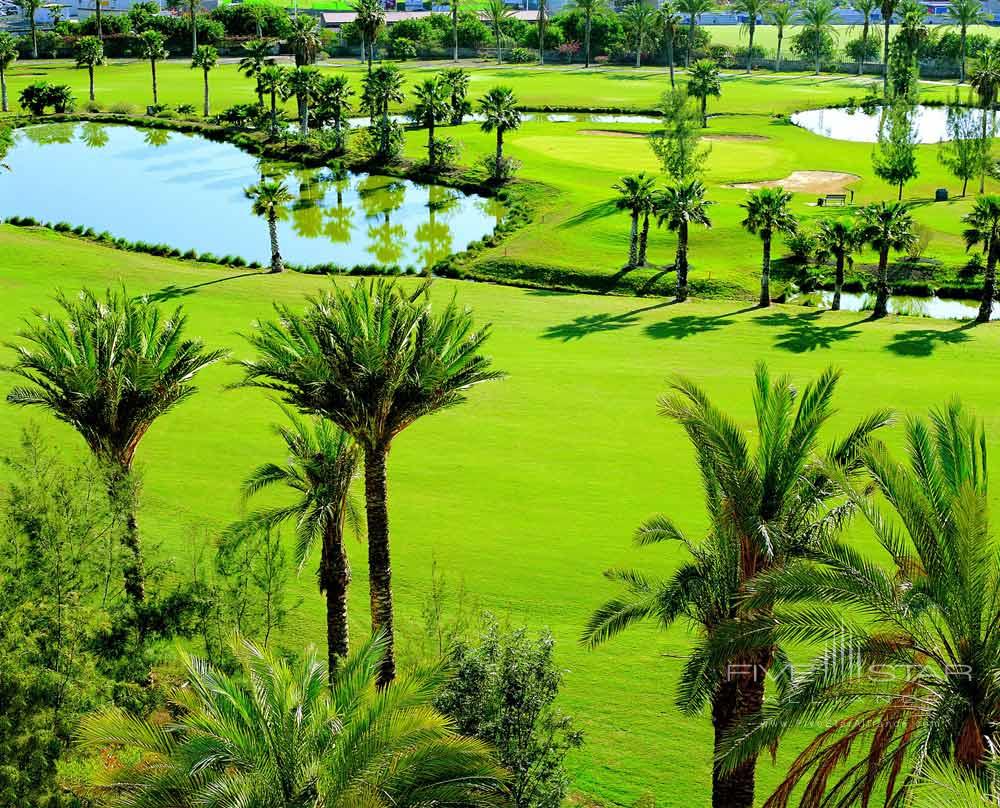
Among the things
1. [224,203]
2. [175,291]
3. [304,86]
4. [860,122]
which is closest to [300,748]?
[175,291]

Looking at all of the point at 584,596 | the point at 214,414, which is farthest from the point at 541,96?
the point at 584,596

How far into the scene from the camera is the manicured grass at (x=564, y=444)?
2920 centimetres

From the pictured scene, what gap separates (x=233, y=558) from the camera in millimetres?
27625

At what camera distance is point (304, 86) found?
10438 cm

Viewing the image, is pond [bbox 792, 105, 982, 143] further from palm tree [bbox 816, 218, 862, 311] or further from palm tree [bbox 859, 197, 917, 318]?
palm tree [bbox 859, 197, 917, 318]

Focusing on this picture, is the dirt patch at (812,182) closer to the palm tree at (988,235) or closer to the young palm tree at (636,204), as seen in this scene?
the young palm tree at (636,204)

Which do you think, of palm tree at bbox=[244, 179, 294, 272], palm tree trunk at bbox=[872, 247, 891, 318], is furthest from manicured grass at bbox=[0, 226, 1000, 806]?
palm tree at bbox=[244, 179, 294, 272]

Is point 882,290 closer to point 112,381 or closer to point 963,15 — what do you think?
point 112,381

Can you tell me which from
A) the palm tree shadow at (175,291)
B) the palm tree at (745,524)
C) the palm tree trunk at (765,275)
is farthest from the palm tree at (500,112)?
the palm tree at (745,524)

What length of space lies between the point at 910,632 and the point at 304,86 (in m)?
94.5

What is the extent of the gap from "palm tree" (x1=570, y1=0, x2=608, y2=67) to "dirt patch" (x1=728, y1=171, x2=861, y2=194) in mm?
75249

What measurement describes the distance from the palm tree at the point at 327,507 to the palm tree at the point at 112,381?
3.56m

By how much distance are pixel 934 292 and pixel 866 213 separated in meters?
8.21

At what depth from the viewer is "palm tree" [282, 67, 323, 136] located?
4112 inches
